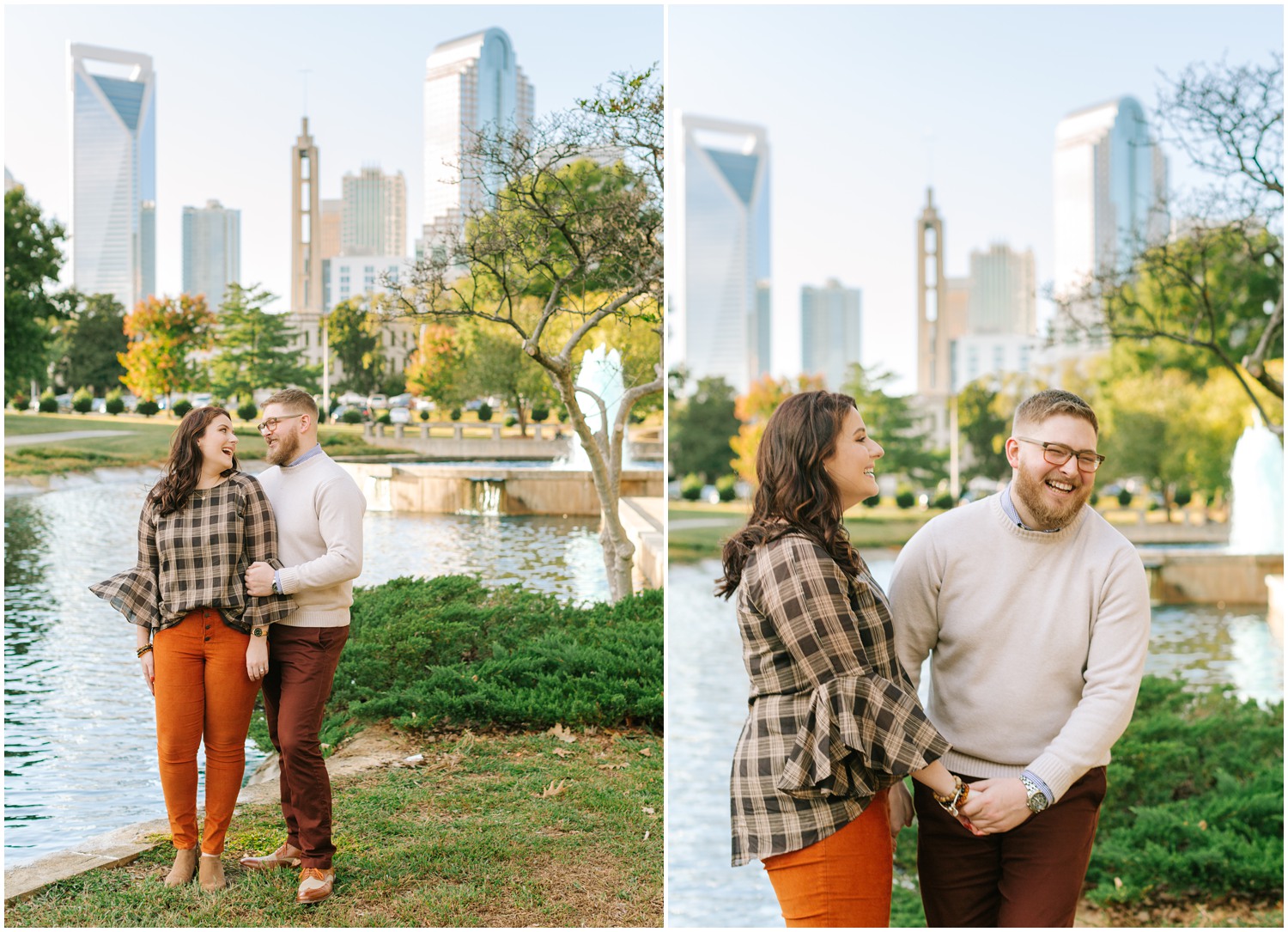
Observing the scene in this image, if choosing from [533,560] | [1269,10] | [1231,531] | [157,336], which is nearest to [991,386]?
[1231,531]

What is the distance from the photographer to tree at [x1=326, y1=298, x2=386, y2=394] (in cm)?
399

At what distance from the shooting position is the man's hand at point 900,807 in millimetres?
2262

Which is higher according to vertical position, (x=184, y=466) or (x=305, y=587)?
(x=184, y=466)

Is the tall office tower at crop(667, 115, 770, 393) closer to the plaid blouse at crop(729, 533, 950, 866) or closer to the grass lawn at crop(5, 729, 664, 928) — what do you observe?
the grass lawn at crop(5, 729, 664, 928)

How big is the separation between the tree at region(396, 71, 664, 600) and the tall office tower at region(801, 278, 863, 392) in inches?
397

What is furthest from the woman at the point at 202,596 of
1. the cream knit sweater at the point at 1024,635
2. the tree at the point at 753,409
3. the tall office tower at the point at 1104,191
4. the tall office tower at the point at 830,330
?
the tree at the point at 753,409

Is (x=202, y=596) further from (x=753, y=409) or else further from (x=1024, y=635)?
(x=753, y=409)

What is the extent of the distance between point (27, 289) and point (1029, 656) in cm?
386

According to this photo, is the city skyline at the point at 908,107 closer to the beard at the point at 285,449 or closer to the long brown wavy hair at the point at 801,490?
the beard at the point at 285,449

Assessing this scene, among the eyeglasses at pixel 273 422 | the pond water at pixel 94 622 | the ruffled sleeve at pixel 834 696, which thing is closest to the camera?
the ruffled sleeve at pixel 834 696

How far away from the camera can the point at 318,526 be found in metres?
3.00

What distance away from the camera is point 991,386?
11562mm

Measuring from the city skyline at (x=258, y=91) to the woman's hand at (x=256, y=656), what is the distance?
1553 mm

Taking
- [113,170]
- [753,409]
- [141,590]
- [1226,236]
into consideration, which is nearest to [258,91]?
[113,170]
